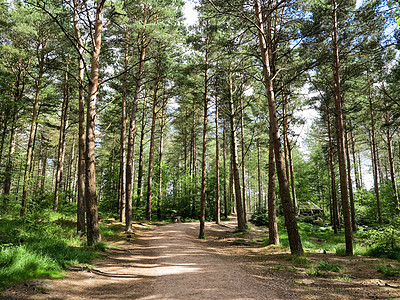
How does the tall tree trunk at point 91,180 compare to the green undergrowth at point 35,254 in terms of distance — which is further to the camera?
the tall tree trunk at point 91,180

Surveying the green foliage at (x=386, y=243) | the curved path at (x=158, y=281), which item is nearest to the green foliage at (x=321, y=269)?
the curved path at (x=158, y=281)

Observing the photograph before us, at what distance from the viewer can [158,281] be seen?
4.91 metres

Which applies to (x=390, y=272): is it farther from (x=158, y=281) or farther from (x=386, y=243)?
(x=158, y=281)

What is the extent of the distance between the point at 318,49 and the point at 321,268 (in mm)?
9260

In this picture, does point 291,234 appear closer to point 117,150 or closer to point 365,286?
point 365,286

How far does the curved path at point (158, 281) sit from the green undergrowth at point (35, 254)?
14.0 inches

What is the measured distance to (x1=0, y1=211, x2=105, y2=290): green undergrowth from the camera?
3.90 metres

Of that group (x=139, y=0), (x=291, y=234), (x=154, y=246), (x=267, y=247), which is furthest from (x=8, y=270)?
(x=139, y=0)

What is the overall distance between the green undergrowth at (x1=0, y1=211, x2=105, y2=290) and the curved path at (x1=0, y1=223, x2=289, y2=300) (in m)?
0.36

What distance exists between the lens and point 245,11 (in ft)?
28.6

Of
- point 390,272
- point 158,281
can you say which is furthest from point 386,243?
point 158,281

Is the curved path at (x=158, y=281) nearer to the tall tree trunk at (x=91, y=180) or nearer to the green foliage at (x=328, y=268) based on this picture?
Result: the tall tree trunk at (x=91, y=180)

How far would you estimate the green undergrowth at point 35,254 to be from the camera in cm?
390

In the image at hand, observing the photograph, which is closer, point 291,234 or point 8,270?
point 8,270
